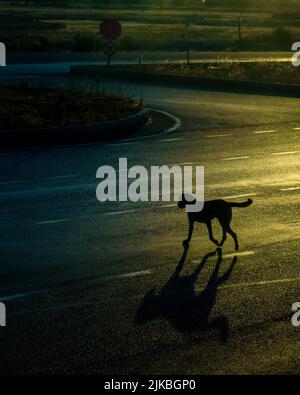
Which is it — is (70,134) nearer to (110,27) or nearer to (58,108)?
(58,108)

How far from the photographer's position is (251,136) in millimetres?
22156

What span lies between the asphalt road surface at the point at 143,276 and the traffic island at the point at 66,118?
2.42 m

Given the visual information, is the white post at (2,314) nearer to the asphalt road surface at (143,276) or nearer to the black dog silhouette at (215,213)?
the asphalt road surface at (143,276)

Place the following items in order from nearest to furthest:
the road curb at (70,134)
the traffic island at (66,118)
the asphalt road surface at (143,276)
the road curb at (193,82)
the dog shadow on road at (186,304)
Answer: the asphalt road surface at (143,276)
the dog shadow on road at (186,304)
the road curb at (70,134)
the traffic island at (66,118)
the road curb at (193,82)

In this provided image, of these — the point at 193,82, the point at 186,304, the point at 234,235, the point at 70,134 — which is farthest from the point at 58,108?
the point at 186,304

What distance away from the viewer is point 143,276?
10.3 m

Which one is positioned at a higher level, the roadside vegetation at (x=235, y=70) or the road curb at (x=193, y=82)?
the roadside vegetation at (x=235, y=70)

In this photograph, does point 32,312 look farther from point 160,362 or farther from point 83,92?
point 83,92

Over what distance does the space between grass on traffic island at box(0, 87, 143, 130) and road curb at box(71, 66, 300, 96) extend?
21.1 ft

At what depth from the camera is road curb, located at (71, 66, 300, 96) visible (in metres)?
33.3

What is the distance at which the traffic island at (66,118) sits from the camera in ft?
69.7

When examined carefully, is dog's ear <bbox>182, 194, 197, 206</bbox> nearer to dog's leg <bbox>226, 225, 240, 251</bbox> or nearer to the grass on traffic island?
dog's leg <bbox>226, 225, 240, 251</bbox>

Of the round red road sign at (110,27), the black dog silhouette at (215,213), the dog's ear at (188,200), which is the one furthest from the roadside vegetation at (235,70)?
the black dog silhouette at (215,213)
